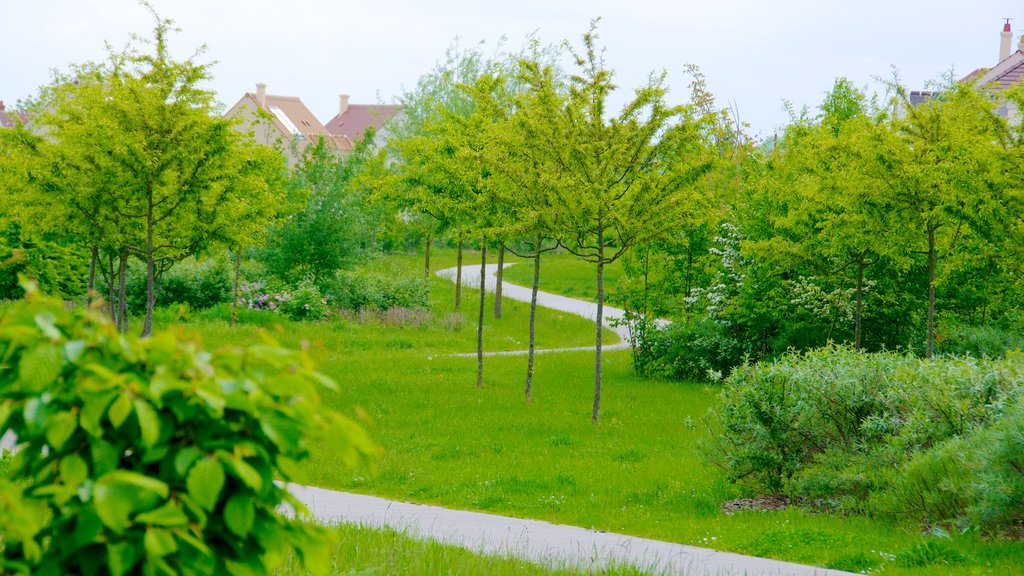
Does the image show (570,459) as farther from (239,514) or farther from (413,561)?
(239,514)

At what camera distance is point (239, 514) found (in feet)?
7.98

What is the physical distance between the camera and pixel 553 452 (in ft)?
38.4

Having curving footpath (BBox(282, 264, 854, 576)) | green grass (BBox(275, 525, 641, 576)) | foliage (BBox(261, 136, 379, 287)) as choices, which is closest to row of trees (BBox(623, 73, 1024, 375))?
curving footpath (BBox(282, 264, 854, 576))

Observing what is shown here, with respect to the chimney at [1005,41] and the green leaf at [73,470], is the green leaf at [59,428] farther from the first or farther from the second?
the chimney at [1005,41]

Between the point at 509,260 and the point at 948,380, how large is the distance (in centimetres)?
4401

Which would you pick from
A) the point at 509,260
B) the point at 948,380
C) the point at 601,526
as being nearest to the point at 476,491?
the point at 601,526

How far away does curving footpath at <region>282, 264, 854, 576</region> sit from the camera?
6.22 m

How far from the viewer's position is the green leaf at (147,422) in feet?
7.54

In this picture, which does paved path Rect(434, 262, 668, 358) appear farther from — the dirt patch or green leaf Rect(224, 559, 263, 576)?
green leaf Rect(224, 559, 263, 576)

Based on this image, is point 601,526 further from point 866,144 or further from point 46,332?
point 866,144

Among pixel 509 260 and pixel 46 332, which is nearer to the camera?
pixel 46 332

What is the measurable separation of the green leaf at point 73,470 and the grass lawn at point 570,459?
2.19 ft

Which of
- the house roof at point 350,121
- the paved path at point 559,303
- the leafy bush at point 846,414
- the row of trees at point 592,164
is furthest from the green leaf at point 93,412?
the house roof at point 350,121

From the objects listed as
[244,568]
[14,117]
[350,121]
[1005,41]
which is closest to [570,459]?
[244,568]
